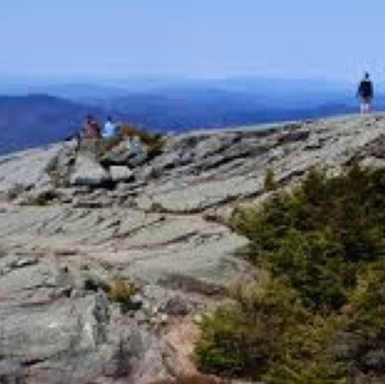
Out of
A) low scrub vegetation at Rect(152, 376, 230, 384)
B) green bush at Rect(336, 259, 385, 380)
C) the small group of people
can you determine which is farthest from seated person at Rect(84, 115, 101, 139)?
green bush at Rect(336, 259, 385, 380)

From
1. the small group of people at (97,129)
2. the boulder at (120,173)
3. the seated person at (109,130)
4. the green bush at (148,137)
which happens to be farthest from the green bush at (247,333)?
the small group of people at (97,129)

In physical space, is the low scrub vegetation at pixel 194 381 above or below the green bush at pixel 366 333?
below

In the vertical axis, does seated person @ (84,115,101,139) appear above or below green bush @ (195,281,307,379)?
above

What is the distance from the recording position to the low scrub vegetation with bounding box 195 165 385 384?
28188 mm

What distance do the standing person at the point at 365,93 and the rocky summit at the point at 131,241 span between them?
473cm

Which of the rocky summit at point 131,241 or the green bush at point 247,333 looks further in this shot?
the rocky summit at point 131,241

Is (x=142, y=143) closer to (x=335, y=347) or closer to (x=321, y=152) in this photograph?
(x=321, y=152)

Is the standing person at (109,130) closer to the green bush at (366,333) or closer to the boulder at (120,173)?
the boulder at (120,173)

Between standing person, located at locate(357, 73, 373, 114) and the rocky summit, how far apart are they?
4733mm

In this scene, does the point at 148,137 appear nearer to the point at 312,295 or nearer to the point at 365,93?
the point at 365,93

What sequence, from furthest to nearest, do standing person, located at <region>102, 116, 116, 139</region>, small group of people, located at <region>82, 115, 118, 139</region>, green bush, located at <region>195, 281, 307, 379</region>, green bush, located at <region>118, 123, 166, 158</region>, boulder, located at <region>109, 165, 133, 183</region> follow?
small group of people, located at <region>82, 115, 118, 139</region>, standing person, located at <region>102, 116, 116, 139</region>, green bush, located at <region>118, 123, 166, 158</region>, boulder, located at <region>109, 165, 133, 183</region>, green bush, located at <region>195, 281, 307, 379</region>

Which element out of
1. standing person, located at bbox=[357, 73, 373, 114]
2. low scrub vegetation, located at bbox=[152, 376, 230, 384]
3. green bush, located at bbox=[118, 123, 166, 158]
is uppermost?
standing person, located at bbox=[357, 73, 373, 114]

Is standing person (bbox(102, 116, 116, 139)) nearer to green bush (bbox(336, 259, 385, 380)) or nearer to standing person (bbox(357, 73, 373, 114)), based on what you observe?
standing person (bbox(357, 73, 373, 114))

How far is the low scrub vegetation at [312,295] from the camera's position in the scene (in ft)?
92.5
